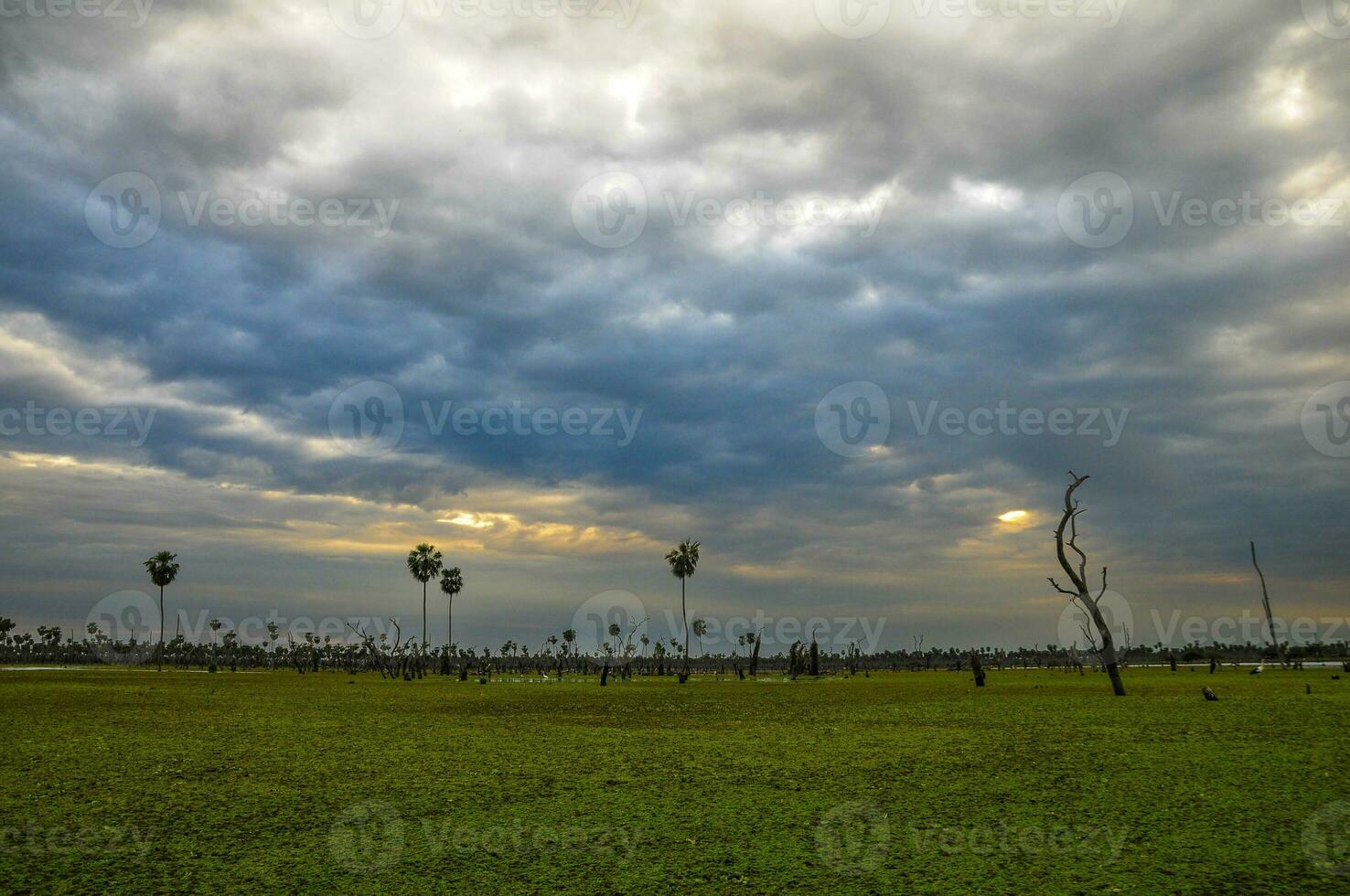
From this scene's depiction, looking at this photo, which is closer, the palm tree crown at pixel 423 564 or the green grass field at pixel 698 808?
the green grass field at pixel 698 808

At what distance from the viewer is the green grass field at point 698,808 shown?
775cm

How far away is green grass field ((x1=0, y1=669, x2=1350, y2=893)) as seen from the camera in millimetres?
7746

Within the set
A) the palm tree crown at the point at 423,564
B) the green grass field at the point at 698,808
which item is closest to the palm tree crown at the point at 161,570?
the palm tree crown at the point at 423,564

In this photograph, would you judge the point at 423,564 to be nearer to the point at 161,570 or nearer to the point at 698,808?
the point at 161,570

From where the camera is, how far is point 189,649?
527ft

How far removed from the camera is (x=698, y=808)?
34.1 feet

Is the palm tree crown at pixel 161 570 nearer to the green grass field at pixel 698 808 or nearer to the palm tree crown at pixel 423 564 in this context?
the palm tree crown at pixel 423 564

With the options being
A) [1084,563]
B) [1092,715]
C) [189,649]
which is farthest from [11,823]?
→ [189,649]

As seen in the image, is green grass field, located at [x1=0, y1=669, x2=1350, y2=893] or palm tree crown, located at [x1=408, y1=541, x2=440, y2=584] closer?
green grass field, located at [x1=0, y1=669, x2=1350, y2=893]

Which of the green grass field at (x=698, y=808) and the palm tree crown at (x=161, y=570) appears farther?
the palm tree crown at (x=161, y=570)

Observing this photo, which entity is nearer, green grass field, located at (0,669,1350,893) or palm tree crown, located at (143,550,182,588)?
green grass field, located at (0,669,1350,893)

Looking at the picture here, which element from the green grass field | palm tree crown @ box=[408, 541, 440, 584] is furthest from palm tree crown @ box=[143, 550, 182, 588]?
the green grass field

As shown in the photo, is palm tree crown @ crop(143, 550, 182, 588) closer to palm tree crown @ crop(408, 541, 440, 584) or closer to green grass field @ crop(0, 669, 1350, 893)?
palm tree crown @ crop(408, 541, 440, 584)

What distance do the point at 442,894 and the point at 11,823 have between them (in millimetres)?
6359
